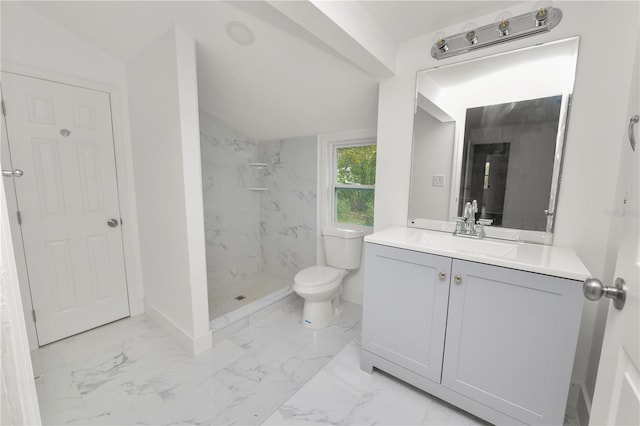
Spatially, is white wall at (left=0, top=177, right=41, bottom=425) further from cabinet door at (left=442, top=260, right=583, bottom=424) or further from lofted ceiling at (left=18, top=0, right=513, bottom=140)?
Result: cabinet door at (left=442, top=260, right=583, bottom=424)

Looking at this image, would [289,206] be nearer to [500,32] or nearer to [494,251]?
[494,251]

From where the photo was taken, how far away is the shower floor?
262cm

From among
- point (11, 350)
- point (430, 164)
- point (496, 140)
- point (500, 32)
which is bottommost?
point (11, 350)

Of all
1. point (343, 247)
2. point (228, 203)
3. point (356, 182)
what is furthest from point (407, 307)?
point (228, 203)

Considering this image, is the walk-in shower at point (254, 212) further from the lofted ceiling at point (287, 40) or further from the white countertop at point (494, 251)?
the white countertop at point (494, 251)

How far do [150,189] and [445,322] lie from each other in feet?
7.40

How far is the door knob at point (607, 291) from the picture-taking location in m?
0.61

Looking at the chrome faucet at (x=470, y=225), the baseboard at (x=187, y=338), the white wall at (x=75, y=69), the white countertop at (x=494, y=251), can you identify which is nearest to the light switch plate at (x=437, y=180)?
the chrome faucet at (x=470, y=225)

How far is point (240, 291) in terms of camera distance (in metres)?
2.98

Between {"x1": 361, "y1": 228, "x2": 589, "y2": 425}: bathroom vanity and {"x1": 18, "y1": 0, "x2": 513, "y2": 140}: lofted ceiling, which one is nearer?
{"x1": 361, "y1": 228, "x2": 589, "y2": 425}: bathroom vanity

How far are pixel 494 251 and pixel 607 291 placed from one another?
3.11 feet

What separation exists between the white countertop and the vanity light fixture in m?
1.13

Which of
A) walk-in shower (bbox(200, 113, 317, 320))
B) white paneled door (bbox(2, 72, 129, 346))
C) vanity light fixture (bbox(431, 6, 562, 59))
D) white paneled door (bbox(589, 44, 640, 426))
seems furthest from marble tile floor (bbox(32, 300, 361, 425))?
vanity light fixture (bbox(431, 6, 562, 59))

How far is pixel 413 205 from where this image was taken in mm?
1943
